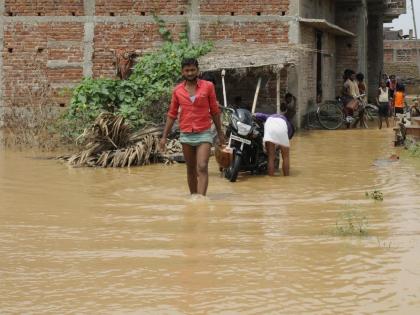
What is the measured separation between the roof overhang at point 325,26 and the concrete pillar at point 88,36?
181 inches

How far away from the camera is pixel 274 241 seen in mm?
5234

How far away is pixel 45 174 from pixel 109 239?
433 centimetres

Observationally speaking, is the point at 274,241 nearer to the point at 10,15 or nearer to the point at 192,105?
the point at 192,105

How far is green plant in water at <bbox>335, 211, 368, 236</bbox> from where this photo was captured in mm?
5363

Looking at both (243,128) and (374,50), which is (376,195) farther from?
(374,50)

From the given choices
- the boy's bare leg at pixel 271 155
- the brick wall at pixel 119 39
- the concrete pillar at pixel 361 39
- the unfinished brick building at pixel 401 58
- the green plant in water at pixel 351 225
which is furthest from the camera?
the unfinished brick building at pixel 401 58

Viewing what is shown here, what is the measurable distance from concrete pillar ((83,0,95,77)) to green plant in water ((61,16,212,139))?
217 centimetres

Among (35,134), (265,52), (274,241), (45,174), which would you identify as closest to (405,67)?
(265,52)

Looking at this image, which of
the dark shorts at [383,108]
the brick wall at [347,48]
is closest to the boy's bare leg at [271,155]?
the dark shorts at [383,108]

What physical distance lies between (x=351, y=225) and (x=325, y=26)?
11.8m

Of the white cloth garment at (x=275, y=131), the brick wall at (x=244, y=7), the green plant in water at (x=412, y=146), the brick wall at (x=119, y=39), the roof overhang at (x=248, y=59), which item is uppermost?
the brick wall at (x=244, y=7)

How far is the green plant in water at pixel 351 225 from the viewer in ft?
17.6

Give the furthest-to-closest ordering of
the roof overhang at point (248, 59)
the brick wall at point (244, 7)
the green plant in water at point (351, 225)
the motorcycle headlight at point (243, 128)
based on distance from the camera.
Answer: the brick wall at point (244, 7) < the roof overhang at point (248, 59) < the motorcycle headlight at point (243, 128) < the green plant in water at point (351, 225)

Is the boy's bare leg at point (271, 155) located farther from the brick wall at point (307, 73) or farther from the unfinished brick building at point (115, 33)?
the brick wall at point (307, 73)
